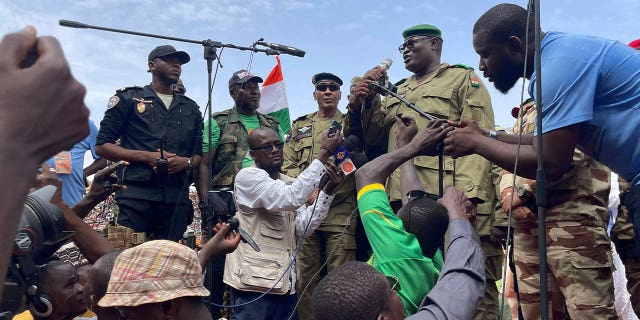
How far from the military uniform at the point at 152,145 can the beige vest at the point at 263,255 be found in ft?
2.45

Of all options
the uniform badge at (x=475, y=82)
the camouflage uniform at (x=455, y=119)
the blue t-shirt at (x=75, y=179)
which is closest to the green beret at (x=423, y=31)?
the camouflage uniform at (x=455, y=119)

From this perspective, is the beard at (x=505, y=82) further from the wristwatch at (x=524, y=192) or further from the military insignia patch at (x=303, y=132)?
the military insignia patch at (x=303, y=132)

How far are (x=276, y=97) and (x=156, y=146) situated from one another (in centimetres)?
237

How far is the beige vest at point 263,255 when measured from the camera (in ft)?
15.2

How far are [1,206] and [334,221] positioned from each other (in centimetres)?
465

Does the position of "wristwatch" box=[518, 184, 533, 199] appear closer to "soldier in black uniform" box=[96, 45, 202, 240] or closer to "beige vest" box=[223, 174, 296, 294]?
"beige vest" box=[223, 174, 296, 294]

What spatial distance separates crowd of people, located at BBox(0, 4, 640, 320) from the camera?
2121 mm

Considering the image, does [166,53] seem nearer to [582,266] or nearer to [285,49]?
[285,49]

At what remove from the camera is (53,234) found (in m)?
1.92

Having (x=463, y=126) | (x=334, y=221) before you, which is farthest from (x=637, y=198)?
(x=334, y=221)

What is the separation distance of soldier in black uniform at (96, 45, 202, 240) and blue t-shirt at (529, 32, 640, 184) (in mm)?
3422

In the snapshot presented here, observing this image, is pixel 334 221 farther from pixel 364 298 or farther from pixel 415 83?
pixel 364 298

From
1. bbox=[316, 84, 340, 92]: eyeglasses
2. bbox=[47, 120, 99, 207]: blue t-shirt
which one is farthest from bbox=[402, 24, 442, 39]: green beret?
bbox=[47, 120, 99, 207]: blue t-shirt

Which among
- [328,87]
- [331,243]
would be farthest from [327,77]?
[331,243]
